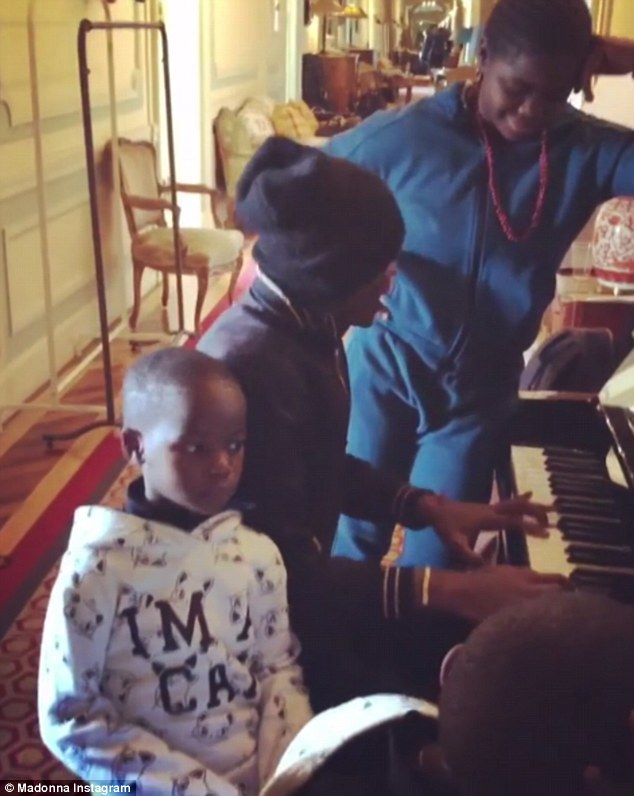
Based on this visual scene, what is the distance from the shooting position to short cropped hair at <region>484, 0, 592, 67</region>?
4.65 ft

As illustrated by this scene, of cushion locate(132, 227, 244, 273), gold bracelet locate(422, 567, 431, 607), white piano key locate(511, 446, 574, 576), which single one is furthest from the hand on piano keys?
cushion locate(132, 227, 244, 273)

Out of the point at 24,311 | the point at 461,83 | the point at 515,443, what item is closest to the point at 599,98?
the point at 461,83

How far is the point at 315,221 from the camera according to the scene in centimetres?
117

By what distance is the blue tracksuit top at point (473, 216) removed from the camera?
63.1 inches

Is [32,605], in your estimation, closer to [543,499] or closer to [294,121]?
[543,499]

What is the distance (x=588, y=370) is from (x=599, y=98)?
1.49 metres

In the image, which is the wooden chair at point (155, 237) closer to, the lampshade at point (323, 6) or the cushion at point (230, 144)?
the cushion at point (230, 144)

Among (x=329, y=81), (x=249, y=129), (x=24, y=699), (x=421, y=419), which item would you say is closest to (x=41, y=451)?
(x=24, y=699)

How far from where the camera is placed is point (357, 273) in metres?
1.21

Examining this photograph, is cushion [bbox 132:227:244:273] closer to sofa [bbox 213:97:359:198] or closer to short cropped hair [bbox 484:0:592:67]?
sofa [bbox 213:97:359:198]

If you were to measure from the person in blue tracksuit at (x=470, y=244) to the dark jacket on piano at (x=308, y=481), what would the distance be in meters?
0.39

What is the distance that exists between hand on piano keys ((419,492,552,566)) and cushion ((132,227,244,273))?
10.8 feet

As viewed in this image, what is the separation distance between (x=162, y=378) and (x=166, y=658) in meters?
0.32

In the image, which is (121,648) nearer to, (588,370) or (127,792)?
(127,792)
